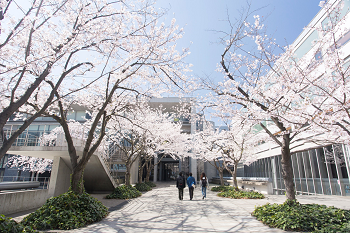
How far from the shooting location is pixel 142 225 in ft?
19.8

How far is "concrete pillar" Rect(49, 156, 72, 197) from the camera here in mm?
11430

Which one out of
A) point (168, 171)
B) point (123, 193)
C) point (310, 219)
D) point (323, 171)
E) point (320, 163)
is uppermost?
point (320, 163)

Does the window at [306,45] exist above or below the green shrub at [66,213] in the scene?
above

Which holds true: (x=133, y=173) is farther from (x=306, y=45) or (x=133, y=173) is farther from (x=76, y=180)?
(x=306, y=45)

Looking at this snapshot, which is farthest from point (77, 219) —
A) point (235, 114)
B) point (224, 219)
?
point (235, 114)

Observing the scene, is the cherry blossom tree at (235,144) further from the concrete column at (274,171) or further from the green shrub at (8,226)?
the green shrub at (8,226)

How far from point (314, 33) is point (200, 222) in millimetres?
15079

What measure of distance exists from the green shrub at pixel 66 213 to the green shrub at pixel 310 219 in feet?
18.2

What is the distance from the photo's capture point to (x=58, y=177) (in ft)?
38.5

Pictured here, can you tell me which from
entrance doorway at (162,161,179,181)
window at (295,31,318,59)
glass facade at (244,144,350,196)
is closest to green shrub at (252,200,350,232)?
glass facade at (244,144,350,196)

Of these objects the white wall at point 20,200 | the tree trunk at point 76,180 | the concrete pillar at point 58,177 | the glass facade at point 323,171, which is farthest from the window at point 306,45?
the white wall at point 20,200

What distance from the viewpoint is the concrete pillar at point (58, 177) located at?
11.4m

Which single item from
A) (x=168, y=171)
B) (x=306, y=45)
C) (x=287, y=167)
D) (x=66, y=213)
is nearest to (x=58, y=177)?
(x=66, y=213)

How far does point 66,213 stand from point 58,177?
6.80 meters
